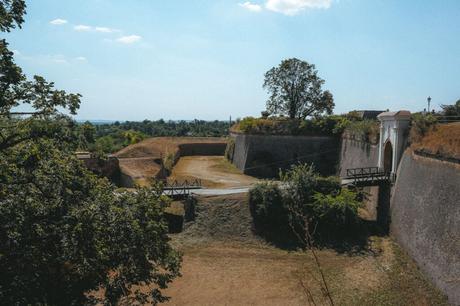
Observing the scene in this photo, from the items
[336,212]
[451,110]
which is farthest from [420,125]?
[336,212]

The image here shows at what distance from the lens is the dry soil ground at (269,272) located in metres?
14.8

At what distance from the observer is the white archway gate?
2109 centimetres

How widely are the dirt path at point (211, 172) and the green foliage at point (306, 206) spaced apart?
9156mm

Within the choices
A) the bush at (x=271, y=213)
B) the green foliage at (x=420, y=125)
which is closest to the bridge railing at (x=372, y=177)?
the green foliage at (x=420, y=125)

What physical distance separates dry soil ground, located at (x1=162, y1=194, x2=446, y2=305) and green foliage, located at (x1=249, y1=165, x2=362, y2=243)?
3.45 ft

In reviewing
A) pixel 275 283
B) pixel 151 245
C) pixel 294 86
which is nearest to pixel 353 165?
pixel 294 86

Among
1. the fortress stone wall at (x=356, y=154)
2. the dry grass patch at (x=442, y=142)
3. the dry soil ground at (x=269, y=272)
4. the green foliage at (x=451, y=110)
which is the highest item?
the green foliage at (x=451, y=110)

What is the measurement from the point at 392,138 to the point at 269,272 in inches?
432

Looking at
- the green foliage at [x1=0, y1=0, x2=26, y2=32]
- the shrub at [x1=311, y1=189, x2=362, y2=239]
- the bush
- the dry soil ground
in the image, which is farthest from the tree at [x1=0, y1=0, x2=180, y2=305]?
the shrub at [x1=311, y1=189, x2=362, y2=239]

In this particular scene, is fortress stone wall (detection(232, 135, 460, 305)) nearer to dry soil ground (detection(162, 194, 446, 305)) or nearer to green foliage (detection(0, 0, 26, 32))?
dry soil ground (detection(162, 194, 446, 305))

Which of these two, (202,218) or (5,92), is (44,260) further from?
(202,218)

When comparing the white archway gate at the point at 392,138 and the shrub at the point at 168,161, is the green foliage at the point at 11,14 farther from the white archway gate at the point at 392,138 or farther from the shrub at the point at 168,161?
the shrub at the point at 168,161

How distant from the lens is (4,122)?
870cm

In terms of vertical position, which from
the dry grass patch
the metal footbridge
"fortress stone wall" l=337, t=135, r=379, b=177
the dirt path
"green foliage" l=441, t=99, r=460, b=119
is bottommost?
the dirt path
